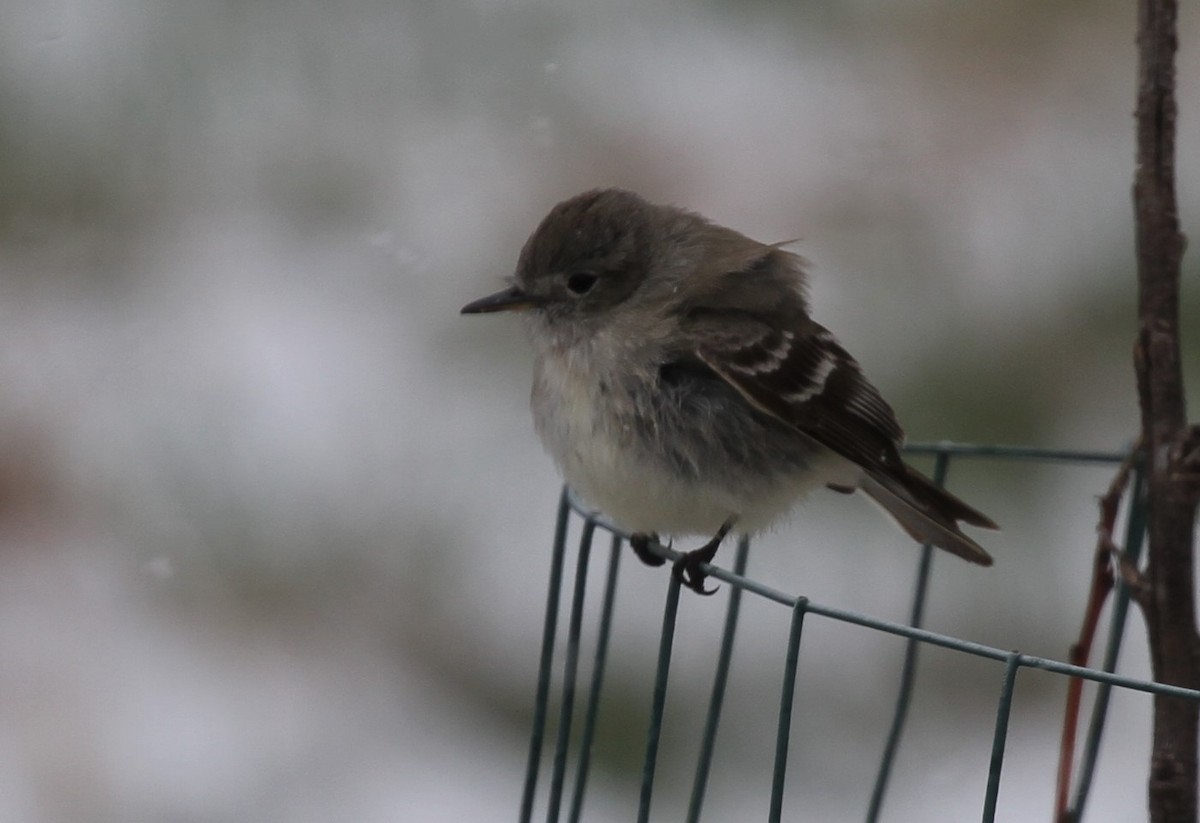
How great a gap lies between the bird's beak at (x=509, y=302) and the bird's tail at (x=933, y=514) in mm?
611

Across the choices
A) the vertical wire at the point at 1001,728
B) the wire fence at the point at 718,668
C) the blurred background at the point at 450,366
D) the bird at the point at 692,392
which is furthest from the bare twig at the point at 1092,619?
the blurred background at the point at 450,366

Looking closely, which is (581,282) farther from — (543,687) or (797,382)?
(543,687)

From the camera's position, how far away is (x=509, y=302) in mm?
2516

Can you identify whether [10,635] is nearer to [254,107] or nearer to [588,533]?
[254,107]

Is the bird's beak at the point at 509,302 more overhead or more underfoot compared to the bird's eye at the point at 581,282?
more underfoot

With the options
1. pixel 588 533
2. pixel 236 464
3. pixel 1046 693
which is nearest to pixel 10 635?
pixel 236 464

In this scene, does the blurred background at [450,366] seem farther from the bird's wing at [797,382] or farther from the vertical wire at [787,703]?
the vertical wire at [787,703]

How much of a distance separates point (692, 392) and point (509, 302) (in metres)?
0.39

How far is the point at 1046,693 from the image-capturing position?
3.28 metres

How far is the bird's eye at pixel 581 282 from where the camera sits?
2525 millimetres

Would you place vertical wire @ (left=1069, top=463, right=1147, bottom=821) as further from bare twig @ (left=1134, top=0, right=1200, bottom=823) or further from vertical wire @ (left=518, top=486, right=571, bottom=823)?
vertical wire @ (left=518, top=486, right=571, bottom=823)

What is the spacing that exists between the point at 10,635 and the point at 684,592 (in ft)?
5.03

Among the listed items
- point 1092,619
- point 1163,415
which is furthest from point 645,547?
point 1163,415

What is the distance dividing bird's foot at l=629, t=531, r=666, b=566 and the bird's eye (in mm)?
426
